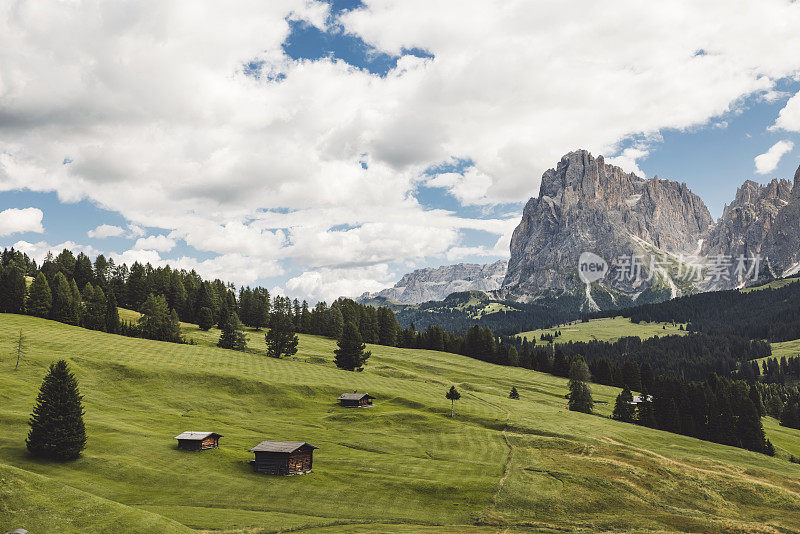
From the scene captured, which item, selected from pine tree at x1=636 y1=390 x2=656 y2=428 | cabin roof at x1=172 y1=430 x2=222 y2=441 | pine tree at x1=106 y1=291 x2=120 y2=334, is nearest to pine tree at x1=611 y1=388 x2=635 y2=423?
pine tree at x1=636 y1=390 x2=656 y2=428

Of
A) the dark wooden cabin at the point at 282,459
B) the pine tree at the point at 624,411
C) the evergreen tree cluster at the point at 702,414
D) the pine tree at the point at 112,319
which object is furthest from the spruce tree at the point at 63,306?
the evergreen tree cluster at the point at 702,414

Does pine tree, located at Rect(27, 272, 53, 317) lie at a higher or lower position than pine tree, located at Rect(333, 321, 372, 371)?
higher

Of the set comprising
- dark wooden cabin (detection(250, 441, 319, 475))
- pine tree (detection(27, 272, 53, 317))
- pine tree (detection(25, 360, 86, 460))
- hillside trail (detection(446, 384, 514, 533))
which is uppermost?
pine tree (detection(27, 272, 53, 317))

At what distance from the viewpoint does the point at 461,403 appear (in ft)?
313

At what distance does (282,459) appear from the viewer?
53406mm

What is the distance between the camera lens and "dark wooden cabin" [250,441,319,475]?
5319cm

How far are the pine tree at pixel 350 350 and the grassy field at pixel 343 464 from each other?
49.7 feet

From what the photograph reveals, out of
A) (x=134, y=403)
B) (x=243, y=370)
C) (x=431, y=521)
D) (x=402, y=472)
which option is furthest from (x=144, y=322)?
(x=431, y=521)

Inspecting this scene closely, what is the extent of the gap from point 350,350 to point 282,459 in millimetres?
67473

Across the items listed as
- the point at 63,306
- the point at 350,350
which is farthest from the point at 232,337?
the point at 63,306

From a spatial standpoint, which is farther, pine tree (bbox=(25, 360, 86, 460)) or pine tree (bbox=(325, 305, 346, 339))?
pine tree (bbox=(325, 305, 346, 339))

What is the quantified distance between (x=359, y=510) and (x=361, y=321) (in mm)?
137903

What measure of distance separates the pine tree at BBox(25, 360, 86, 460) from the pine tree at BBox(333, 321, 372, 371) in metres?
71.7

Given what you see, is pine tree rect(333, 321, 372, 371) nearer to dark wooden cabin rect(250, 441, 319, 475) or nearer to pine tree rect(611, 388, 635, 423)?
pine tree rect(611, 388, 635, 423)
